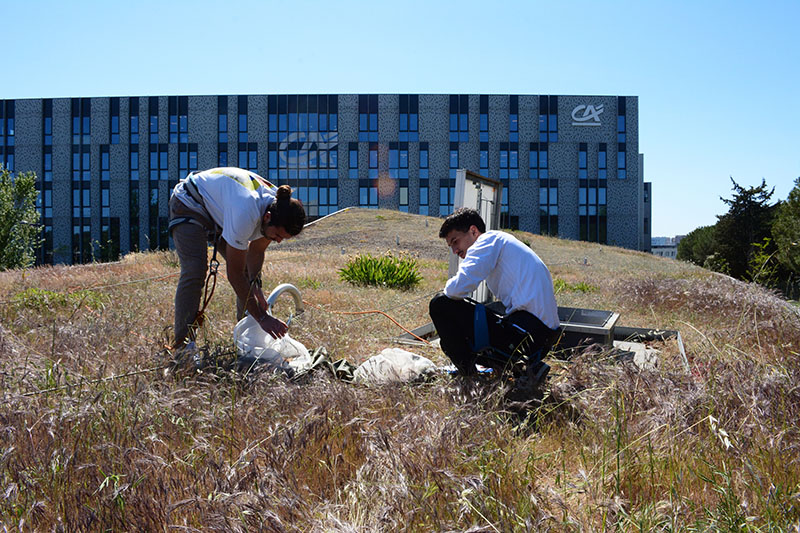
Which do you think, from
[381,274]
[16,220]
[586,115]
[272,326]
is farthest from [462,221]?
[586,115]

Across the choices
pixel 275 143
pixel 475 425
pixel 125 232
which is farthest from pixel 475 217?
pixel 125 232

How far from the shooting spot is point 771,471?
2.00m

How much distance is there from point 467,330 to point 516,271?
0.47m

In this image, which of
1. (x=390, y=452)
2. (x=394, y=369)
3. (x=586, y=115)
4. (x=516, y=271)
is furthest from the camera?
(x=586, y=115)

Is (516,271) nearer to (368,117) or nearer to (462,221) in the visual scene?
(462,221)

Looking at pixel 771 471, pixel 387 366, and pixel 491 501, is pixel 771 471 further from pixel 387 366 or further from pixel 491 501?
pixel 387 366

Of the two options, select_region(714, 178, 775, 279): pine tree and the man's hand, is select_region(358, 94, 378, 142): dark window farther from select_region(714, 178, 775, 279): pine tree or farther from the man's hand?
the man's hand

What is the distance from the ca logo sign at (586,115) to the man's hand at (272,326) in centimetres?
4878

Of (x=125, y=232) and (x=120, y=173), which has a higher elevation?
(x=120, y=173)

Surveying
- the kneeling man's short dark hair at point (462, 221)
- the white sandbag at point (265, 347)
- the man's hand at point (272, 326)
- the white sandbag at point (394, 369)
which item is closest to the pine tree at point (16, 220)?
the white sandbag at point (265, 347)

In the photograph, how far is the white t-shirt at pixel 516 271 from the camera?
345 cm

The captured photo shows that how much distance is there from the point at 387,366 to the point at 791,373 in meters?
2.13

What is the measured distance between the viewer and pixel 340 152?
161 feet

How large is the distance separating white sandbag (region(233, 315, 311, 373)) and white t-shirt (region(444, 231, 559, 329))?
3.88 ft
